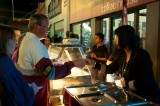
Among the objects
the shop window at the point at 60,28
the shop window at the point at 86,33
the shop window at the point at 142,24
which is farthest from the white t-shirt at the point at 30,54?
the shop window at the point at 60,28

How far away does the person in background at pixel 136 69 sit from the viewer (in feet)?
8.37

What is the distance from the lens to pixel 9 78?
1702mm

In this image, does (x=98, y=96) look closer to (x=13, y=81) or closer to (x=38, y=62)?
(x=38, y=62)

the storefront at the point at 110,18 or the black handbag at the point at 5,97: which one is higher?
the storefront at the point at 110,18

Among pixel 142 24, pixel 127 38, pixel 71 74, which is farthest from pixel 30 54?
pixel 142 24

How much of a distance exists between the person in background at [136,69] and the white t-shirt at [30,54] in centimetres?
102

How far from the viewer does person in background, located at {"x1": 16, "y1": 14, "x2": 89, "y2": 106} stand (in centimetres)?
234

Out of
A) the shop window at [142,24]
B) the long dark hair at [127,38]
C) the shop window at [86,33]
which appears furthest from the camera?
the shop window at [86,33]

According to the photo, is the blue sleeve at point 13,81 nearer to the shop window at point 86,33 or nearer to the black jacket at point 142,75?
the black jacket at point 142,75

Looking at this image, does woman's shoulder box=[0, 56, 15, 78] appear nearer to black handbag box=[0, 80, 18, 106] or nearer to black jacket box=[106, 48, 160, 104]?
black handbag box=[0, 80, 18, 106]

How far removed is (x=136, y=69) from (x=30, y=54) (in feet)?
4.15

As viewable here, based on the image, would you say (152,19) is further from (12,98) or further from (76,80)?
(12,98)

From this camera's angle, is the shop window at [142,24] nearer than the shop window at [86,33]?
Yes

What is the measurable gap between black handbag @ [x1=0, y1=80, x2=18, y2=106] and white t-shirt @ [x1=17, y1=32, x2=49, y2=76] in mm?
666
